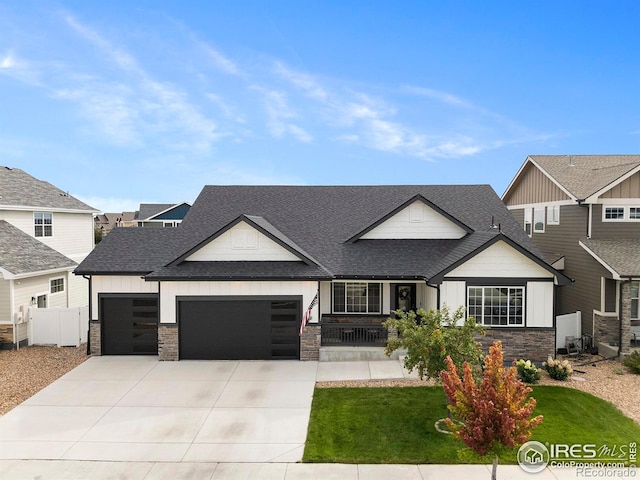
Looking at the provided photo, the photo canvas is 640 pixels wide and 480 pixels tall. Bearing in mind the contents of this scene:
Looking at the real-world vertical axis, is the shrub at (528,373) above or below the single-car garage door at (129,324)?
below

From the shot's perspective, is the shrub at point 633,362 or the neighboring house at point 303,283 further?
the neighboring house at point 303,283

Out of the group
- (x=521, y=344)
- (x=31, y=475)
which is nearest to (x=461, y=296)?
(x=521, y=344)

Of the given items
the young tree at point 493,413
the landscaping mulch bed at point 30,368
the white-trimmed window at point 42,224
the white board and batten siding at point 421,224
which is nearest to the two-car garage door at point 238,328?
the landscaping mulch bed at point 30,368

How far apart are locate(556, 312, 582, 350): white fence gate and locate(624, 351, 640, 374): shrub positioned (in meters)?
2.39

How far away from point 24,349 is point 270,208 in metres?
11.7

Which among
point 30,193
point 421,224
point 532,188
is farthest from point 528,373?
point 30,193

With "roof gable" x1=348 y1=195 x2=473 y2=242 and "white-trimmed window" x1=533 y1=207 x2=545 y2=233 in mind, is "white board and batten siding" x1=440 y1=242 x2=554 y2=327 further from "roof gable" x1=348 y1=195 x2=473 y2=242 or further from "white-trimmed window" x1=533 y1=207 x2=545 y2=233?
"white-trimmed window" x1=533 y1=207 x2=545 y2=233

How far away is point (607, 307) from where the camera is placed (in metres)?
18.0

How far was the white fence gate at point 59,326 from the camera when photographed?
1930 centimetres

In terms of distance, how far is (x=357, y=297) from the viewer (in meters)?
19.8

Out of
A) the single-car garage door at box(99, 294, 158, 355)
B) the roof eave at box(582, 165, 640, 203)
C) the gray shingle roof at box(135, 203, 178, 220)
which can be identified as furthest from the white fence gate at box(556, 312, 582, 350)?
the gray shingle roof at box(135, 203, 178, 220)

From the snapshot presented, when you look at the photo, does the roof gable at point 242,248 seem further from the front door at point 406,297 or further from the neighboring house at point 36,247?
the neighboring house at point 36,247

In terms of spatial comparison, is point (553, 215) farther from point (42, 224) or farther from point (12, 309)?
point (42, 224)

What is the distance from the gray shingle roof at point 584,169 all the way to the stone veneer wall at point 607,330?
494 centimetres
